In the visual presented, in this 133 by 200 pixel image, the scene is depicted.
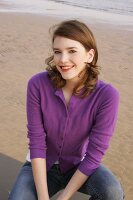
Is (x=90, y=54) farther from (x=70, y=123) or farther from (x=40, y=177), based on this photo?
(x=40, y=177)

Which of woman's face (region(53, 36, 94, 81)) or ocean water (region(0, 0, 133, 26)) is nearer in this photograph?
woman's face (region(53, 36, 94, 81))

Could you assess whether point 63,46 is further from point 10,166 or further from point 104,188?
point 10,166

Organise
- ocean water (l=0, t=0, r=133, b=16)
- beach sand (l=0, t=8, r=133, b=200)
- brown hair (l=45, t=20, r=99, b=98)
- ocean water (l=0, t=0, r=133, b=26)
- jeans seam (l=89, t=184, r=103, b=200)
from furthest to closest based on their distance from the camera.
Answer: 1. ocean water (l=0, t=0, r=133, b=16)
2. ocean water (l=0, t=0, r=133, b=26)
3. beach sand (l=0, t=8, r=133, b=200)
4. jeans seam (l=89, t=184, r=103, b=200)
5. brown hair (l=45, t=20, r=99, b=98)

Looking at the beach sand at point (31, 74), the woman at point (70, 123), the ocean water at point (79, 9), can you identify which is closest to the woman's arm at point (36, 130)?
the woman at point (70, 123)

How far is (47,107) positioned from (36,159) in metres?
0.36

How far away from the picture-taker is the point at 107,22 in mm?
14188

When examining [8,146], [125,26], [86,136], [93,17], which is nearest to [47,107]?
[86,136]

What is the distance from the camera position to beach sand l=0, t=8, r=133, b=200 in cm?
393

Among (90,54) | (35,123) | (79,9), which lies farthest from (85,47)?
(79,9)

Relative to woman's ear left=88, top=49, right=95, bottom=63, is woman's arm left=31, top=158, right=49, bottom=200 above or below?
below

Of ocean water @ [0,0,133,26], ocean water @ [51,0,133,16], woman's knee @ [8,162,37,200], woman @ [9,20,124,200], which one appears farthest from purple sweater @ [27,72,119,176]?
ocean water @ [51,0,133,16]

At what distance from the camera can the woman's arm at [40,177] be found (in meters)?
2.60

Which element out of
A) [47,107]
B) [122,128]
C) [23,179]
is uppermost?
[47,107]

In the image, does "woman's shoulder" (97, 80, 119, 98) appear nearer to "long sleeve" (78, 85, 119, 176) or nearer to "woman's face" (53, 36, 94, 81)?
"long sleeve" (78, 85, 119, 176)
